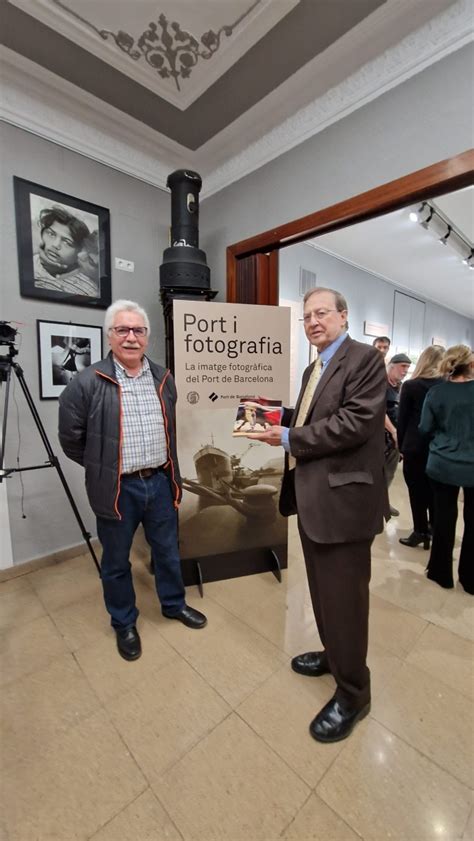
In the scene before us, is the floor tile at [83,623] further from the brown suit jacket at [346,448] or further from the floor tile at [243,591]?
the brown suit jacket at [346,448]

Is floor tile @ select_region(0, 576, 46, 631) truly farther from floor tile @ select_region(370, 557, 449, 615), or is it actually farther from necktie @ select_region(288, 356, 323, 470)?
floor tile @ select_region(370, 557, 449, 615)

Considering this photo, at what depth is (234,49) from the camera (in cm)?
172

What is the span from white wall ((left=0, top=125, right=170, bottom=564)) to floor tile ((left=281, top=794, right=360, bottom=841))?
6.70 ft

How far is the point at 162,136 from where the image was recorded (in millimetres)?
2367

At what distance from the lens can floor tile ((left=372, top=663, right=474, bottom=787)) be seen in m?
1.20

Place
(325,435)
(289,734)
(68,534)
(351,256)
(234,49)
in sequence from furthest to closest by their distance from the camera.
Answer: (351,256) < (68,534) < (234,49) < (289,734) < (325,435)

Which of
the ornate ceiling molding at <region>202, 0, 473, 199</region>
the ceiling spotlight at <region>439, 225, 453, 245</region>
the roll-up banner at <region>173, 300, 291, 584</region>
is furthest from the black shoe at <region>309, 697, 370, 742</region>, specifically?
the ceiling spotlight at <region>439, 225, 453, 245</region>

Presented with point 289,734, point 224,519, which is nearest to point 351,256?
point 224,519

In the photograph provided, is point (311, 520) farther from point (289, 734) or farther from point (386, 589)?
point (386, 589)

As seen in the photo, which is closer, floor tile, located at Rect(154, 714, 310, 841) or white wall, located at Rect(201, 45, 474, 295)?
floor tile, located at Rect(154, 714, 310, 841)

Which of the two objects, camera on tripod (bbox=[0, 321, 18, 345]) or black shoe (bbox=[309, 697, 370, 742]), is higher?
camera on tripod (bbox=[0, 321, 18, 345])

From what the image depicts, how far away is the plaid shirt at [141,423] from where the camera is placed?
5.06ft

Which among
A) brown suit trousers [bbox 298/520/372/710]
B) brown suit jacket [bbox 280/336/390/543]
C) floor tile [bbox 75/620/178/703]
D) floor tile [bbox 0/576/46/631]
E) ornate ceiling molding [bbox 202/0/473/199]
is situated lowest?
floor tile [bbox 75/620/178/703]

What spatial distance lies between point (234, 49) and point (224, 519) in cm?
258
